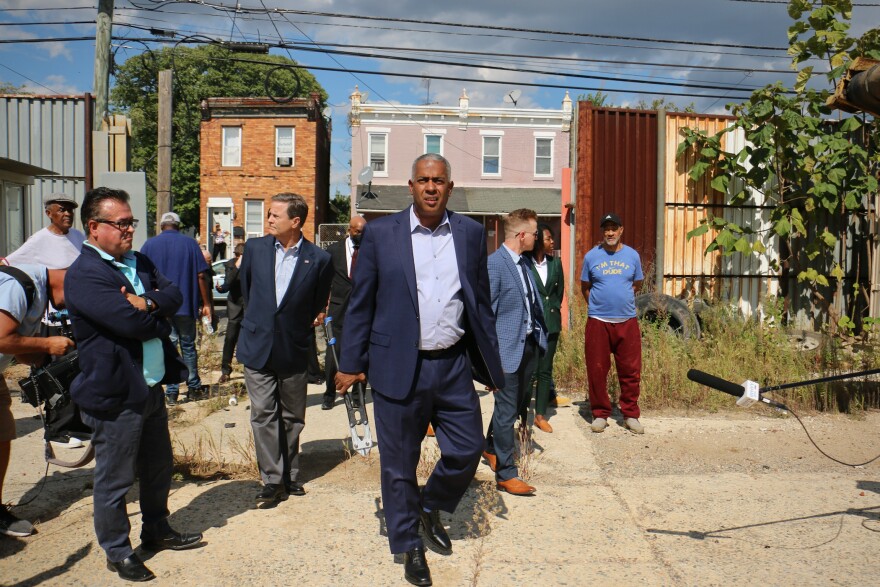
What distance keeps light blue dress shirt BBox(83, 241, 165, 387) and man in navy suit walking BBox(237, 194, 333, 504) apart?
2.99 ft

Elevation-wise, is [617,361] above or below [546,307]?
below

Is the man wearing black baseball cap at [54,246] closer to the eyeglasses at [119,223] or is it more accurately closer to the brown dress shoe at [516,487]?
the eyeglasses at [119,223]

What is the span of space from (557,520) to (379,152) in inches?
1155

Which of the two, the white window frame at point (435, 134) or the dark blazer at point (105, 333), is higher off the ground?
the white window frame at point (435, 134)

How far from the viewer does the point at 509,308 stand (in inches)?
203

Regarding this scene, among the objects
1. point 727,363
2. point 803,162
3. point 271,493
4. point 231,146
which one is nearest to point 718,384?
point 271,493

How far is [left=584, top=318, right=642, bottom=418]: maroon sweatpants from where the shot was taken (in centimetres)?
641

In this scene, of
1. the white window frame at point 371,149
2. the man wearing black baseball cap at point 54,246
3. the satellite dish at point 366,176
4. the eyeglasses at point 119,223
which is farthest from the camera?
the white window frame at point 371,149

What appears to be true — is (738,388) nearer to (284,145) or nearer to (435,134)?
(435,134)

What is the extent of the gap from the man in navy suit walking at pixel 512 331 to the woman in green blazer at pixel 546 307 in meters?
0.86

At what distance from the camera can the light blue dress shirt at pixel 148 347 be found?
3.71 m

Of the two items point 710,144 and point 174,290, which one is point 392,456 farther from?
point 710,144

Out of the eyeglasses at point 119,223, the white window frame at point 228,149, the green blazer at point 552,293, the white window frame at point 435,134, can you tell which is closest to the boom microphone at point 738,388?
the eyeglasses at point 119,223

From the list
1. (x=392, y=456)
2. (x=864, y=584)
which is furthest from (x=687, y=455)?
(x=392, y=456)
